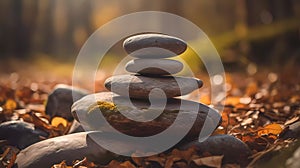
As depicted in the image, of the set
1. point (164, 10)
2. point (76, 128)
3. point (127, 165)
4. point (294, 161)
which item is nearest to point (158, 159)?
point (127, 165)

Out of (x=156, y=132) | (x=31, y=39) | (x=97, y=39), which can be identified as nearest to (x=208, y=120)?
(x=156, y=132)

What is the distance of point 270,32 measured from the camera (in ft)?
36.2

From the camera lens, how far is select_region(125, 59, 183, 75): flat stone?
3.01m

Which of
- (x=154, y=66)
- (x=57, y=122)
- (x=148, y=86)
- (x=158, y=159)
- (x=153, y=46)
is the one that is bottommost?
(x=57, y=122)

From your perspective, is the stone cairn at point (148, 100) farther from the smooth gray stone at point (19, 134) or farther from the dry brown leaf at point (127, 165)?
the smooth gray stone at point (19, 134)

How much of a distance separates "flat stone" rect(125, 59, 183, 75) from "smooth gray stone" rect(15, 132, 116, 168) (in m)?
0.66

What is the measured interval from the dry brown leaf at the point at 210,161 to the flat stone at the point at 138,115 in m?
0.38

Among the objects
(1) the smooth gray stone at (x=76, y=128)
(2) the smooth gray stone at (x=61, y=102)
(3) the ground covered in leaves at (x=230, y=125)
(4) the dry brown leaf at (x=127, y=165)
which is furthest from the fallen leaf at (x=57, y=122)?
(4) the dry brown leaf at (x=127, y=165)

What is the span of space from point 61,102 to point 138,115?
1616 millimetres

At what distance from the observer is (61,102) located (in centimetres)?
418

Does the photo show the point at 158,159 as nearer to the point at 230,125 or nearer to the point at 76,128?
the point at 76,128

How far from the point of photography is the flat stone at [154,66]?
3.01 m

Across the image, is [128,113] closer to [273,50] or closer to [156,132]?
[156,132]

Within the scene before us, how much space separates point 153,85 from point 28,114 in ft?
5.58
